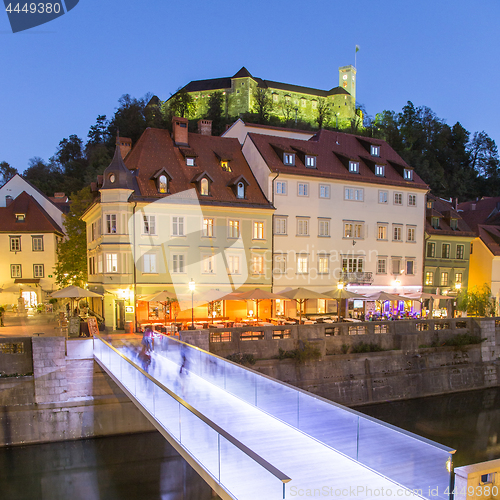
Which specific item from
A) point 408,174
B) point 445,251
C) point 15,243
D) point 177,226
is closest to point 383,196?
point 408,174

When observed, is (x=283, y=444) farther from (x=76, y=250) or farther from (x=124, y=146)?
(x=76, y=250)

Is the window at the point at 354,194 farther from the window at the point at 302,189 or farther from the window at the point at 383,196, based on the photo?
the window at the point at 302,189

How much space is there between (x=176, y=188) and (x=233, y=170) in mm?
5126

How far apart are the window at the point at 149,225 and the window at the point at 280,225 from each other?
8486 millimetres

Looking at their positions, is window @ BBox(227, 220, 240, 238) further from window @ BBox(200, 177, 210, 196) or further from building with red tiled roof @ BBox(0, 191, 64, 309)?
building with red tiled roof @ BBox(0, 191, 64, 309)

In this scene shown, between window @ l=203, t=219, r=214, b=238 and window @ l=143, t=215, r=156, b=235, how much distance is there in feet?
10.7

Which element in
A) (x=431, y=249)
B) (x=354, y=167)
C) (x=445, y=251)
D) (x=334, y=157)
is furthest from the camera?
(x=445, y=251)

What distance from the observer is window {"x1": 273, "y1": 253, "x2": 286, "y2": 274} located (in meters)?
31.8

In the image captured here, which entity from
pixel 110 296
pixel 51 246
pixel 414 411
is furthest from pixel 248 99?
pixel 414 411

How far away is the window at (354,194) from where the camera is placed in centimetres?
3428

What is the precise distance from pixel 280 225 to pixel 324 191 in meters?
4.37

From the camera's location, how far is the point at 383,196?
1401 inches

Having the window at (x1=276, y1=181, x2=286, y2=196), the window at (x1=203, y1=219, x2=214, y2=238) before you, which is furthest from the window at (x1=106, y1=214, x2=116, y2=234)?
the window at (x1=276, y1=181, x2=286, y2=196)

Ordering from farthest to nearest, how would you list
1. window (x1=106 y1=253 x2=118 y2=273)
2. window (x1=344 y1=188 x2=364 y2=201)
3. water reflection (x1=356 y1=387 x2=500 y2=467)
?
1. window (x1=344 y1=188 x2=364 y2=201)
2. window (x1=106 y1=253 x2=118 y2=273)
3. water reflection (x1=356 y1=387 x2=500 y2=467)
